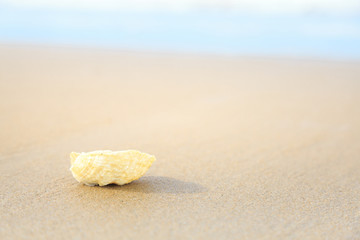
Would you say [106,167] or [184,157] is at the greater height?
[106,167]

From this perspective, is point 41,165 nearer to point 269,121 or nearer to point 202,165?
point 202,165

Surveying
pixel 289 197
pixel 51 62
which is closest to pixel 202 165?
pixel 289 197

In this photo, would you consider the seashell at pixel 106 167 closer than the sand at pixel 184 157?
No

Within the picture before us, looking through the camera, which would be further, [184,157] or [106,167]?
[184,157]

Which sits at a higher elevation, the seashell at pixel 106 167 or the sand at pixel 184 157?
the seashell at pixel 106 167
